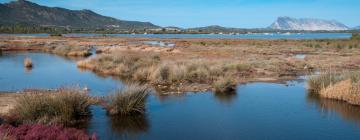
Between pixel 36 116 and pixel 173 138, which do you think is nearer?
pixel 173 138

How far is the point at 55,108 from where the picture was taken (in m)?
13.4

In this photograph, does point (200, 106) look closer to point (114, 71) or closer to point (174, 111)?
point (174, 111)

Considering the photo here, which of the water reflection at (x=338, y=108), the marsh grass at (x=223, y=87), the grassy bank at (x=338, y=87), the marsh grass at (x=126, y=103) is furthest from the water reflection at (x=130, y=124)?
the grassy bank at (x=338, y=87)

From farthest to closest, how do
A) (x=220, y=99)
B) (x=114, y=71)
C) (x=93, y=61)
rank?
(x=93, y=61)
(x=114, y=71)
(x=220, y=99)

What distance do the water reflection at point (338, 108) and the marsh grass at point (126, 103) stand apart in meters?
6.85

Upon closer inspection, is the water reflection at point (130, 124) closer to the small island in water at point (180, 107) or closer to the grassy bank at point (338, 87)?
the small island in water at point (180, 107)

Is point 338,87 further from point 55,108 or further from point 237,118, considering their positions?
point 55,108

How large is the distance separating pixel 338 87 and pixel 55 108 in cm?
1186

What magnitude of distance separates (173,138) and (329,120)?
5887 millimetres

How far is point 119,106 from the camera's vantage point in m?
14.6

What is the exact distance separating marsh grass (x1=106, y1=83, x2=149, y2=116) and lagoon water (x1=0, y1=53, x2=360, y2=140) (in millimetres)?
447

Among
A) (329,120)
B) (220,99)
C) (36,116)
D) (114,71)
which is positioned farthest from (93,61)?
(329,120)

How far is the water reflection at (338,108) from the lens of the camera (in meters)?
14.9

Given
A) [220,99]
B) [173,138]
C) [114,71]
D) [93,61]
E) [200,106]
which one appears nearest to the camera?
[173,138]
